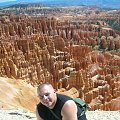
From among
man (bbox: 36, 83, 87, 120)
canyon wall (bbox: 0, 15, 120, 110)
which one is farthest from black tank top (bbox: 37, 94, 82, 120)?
canyon wall (bbox: 0, 15, 120, 110)

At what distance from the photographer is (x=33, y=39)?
4981 centimetres

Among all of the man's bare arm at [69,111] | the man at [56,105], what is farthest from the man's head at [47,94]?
the man's bare arm at [69,111]

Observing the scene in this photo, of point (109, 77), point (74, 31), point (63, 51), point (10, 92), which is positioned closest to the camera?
point (10, 92)

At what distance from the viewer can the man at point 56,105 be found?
3955 mm

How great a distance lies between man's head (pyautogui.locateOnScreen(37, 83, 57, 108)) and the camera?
406 cm

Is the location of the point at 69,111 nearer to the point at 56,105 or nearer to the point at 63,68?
the point at 56,105

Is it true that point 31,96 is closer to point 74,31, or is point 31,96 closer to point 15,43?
point 15,43

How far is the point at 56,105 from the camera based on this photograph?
4.11 m

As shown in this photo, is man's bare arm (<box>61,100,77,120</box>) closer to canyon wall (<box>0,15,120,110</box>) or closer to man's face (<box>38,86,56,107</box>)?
man's face (<box>38,86,56,107</box>)

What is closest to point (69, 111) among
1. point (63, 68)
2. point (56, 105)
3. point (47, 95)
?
point (56, 105)

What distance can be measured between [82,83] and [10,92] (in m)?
13.4

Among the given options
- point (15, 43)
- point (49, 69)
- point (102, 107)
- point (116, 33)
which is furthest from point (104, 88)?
point (116, 33)

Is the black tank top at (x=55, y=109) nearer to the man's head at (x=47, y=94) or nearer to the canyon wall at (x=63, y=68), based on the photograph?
the man's head at (x=47, y=94)

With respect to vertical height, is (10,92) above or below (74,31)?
above
